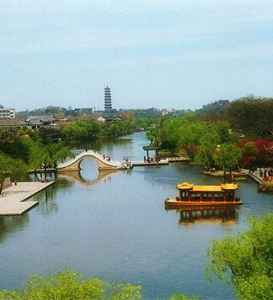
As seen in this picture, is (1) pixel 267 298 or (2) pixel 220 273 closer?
(1) pixel 267 298

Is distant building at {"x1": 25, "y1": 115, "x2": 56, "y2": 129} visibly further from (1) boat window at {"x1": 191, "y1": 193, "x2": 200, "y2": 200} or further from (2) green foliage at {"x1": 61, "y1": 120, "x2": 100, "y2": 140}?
(1) boat window at {"x1": 191, "y1": 193, "x2": 200, "y2": 200}

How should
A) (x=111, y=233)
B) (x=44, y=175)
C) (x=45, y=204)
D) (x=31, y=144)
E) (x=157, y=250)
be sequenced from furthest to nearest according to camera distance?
(x=31, y=144) → (x=44, y=175) → (x=45, y=204) → (x=111, y=233) → (x=157, y=250)

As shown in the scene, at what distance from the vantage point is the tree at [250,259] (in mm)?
11164

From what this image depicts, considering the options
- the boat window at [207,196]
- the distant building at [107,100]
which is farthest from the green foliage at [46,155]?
the distant building at [107,100]

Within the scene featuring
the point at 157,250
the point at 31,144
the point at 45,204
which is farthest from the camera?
the point at 31,144

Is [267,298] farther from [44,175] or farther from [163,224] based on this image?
[44,175]

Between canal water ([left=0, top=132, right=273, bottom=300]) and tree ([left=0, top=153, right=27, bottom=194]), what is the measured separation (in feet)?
6.00

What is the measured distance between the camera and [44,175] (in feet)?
131

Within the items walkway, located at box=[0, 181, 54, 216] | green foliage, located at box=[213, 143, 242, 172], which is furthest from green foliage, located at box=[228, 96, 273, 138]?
walkway, located at box=[0, 181, 54, 216]

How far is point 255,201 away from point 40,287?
17.1 m

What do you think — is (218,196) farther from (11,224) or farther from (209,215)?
(11,224)

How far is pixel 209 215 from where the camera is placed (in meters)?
24.5

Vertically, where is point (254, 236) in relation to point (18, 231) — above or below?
above

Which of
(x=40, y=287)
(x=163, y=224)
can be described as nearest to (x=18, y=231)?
(x=163, y=224)
